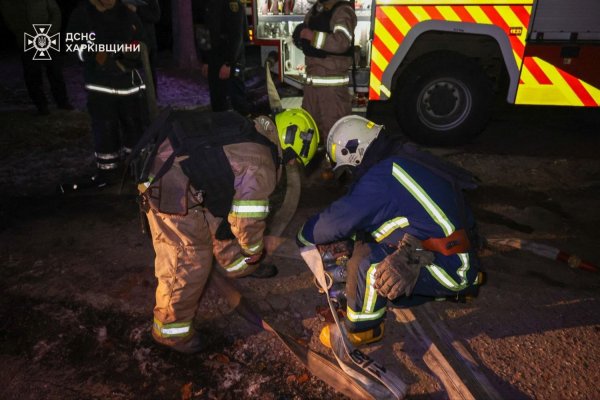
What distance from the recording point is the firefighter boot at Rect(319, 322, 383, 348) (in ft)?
8.21

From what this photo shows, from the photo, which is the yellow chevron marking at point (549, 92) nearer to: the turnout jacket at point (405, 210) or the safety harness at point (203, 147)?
Result: the turnout jacket at point (405, 210)

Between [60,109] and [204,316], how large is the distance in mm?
5956

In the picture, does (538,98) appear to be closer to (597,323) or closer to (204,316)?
(597,323)

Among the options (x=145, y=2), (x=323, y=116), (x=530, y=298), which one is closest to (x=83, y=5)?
(x=145, y=2)

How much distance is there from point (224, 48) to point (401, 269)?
4.56 metres

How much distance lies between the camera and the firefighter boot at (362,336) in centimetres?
250

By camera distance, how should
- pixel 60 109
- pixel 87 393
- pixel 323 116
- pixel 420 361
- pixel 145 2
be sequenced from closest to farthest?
pixel 87 393 < pixel 420 361 < pixel 323 116 < pixel 145 2 < pixel 60 109

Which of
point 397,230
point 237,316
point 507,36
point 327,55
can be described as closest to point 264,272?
point 237,316

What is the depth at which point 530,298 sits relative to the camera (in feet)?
9.84

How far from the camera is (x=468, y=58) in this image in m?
5.33

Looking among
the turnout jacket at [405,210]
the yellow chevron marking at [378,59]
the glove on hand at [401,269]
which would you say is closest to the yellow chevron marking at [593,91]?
the yellow chevron marking at [378,59]

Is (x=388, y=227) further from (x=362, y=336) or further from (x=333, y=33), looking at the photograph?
(x=333, y=33)

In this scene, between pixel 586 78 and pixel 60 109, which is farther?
pixel 60 109

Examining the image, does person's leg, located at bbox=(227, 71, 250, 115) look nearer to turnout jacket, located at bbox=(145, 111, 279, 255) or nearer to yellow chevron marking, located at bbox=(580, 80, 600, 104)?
turnout jacket, located at bbox=(145, 111, 279, 255)
